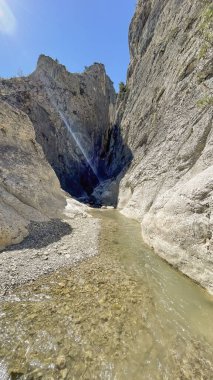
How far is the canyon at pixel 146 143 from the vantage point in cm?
991

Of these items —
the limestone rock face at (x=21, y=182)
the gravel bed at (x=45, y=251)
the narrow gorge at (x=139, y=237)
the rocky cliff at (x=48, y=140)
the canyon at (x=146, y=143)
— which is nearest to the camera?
the narrow gorge at (x=139, y=237)

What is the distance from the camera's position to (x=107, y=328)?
18.8ft

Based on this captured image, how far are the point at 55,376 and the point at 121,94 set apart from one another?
49360mm

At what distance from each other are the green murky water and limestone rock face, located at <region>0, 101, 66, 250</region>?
15.7 ft

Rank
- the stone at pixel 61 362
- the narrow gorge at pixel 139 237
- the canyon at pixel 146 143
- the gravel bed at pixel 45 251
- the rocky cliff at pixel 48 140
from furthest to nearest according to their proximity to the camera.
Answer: the rocky cliff at pixel 48 140
the canyon at pixel 146 143
the gravel bed at pixel 45 251
the narrow gorge at pixel 139 237
the stone at pixel 61 362

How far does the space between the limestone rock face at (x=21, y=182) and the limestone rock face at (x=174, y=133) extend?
25.6 feet

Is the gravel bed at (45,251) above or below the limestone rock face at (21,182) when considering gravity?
below

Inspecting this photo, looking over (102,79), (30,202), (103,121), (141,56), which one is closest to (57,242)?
(30,202)

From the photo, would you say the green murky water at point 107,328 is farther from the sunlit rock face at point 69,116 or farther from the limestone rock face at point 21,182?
the sunlit rock face at point 69,116

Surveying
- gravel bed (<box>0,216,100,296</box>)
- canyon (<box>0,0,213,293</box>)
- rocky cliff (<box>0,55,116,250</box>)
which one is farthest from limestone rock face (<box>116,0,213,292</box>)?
rocky cliff (<box>0,55,116,250</box>)

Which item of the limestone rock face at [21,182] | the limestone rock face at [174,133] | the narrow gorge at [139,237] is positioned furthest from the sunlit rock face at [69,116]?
the limestone rock face at [21,182]

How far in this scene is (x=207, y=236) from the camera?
26.2 feet

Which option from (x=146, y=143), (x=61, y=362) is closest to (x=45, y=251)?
(x=61, y=362)

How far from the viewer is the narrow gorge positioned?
5.07 meters
